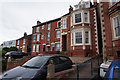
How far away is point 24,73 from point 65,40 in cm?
1496

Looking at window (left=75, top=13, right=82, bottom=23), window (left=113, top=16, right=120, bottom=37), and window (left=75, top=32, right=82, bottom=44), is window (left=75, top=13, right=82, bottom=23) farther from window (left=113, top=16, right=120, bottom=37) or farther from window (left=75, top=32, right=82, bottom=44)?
window (left=113, top=16, right=120, bottom=37)

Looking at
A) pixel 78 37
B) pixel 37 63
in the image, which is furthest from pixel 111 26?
pixel 37 63

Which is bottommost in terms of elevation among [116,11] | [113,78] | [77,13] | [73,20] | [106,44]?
[113,78]

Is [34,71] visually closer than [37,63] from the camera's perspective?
Yes

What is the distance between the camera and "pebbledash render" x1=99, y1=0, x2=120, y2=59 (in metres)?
7.93

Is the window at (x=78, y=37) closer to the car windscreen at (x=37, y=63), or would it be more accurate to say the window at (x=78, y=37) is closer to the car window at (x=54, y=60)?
the car window at (x=54, y=60)

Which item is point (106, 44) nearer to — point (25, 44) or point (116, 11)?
point (116, 11)

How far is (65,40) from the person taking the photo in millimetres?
17906

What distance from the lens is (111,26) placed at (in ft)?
28.8

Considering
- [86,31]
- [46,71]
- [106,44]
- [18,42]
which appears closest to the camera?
[46,71]

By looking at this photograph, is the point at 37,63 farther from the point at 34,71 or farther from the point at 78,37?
the point at 78,37

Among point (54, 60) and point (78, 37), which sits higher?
point (78, 37)

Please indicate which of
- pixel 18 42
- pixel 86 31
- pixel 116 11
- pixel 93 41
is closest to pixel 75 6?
pixel 86 31

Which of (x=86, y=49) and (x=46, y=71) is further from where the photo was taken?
(x=86, y=49)
